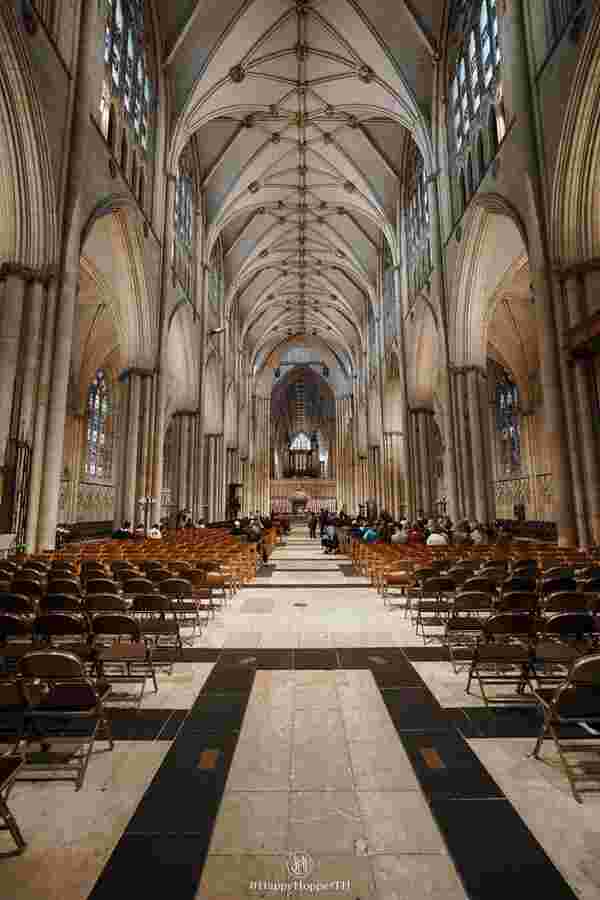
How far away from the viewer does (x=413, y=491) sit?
23.4 meters

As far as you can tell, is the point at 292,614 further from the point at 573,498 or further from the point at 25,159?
the point at 25,159

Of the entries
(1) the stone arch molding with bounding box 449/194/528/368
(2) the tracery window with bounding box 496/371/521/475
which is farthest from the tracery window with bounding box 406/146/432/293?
(2) the tracery window with bounding box 496/371/521/475

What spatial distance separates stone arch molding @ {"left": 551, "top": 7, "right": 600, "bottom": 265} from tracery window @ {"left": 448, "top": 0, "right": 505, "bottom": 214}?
4.21 meters

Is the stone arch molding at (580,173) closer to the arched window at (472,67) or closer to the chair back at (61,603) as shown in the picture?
the arched window at (472,67)

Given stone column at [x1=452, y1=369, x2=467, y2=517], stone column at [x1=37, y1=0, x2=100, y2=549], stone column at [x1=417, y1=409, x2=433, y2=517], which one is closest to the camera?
stone column at [x1=37, y1=0, x2=100, y2=549]

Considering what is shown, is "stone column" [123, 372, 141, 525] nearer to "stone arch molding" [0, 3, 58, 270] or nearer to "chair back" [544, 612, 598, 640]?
"stone arch molding" [0, 3, 58, 270]

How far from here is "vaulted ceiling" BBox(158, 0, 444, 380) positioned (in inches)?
703

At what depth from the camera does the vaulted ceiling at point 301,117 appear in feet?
58.6

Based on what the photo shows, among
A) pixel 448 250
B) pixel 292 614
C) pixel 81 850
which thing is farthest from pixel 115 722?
pixel 448 250

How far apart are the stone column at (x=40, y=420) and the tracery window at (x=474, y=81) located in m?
13.3

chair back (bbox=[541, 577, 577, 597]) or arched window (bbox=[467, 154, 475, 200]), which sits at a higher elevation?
arched window (bbox=[467, 154, 475, 200])

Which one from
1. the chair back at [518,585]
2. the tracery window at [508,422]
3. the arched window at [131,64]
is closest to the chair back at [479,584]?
the chair back at [518,585]

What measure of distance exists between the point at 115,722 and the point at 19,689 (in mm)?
1119

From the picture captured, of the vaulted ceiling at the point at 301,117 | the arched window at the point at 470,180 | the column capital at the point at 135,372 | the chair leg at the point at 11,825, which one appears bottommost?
the chair leg at the point at 11,825
